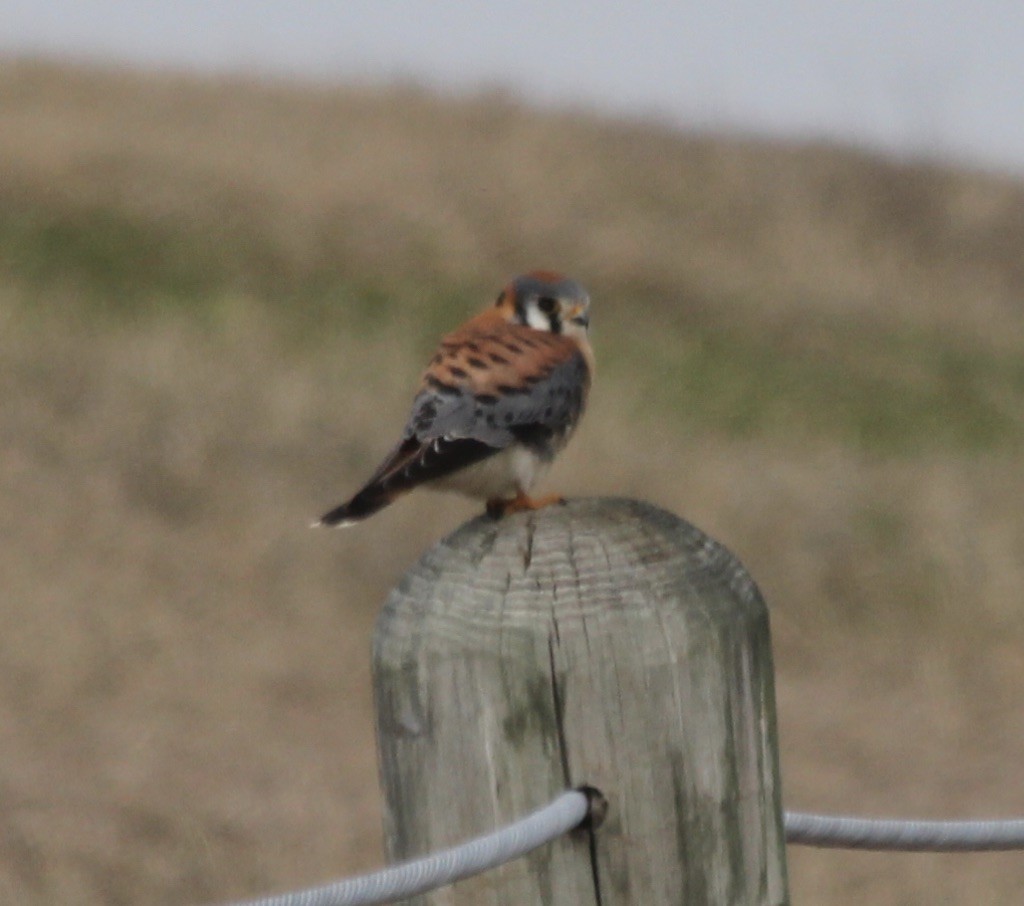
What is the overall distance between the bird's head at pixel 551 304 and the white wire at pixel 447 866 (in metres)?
2.72

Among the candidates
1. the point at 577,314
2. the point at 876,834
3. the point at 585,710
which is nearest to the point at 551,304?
the point at 577,314

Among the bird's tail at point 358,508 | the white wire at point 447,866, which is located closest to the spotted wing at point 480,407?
the bird's tail at point 358,508

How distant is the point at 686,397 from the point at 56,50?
11.4 meters

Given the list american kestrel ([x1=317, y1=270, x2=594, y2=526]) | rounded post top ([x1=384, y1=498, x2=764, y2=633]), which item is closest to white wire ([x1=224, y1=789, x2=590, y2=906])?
rounded post top ([x1=384, y1=498, x2=764, y2=633])

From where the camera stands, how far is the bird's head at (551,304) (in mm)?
4805

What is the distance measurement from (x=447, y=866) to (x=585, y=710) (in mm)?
276

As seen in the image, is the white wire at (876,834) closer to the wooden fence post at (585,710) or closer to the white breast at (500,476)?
the wooden fence post at (585,710)

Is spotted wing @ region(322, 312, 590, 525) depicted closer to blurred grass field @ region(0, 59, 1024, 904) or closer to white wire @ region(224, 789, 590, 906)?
white wire @ region(224, 789, 590, 906)

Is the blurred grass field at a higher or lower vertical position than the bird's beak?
lower

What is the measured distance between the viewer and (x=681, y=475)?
1298cm

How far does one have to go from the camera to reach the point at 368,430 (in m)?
12.9

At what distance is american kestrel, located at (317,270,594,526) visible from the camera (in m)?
4.06

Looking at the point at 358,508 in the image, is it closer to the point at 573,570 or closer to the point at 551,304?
the point at 551,304

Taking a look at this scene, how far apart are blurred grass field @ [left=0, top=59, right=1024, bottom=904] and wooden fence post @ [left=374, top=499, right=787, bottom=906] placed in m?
5.59
